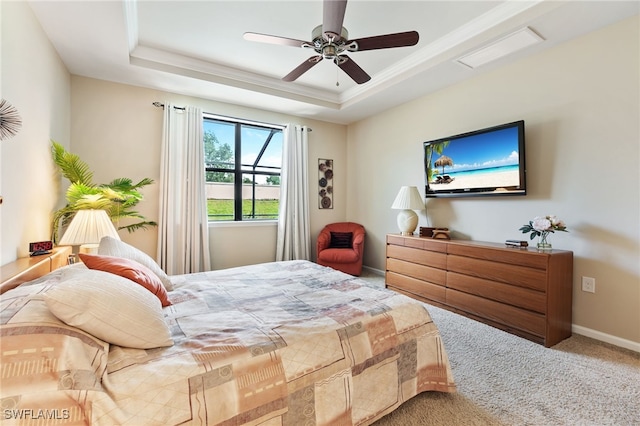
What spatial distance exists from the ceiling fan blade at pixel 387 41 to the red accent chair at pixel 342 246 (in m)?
2.82

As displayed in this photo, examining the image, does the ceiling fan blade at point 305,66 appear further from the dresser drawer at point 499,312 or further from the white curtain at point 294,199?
the dresser drawer at point 499,312

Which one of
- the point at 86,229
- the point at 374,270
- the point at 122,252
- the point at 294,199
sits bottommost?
the point at 374,270

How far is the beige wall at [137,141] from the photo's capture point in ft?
10.9

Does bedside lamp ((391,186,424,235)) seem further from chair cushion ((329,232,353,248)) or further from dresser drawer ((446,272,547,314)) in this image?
chair cushion ((329,232,353,248))

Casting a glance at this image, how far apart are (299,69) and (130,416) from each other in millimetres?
2608

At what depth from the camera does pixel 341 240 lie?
15.5 feet

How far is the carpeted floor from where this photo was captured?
154 centimetres

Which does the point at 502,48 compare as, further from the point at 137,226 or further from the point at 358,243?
the point at 137,226

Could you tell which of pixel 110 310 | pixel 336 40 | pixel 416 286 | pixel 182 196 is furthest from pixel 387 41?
pixel 182 196

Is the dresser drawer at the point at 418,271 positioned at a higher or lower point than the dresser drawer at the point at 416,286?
higher

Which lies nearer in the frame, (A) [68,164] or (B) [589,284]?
(B) [589,284]

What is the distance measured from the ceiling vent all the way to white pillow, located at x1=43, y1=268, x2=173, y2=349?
3.37m

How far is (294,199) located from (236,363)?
11.9ft

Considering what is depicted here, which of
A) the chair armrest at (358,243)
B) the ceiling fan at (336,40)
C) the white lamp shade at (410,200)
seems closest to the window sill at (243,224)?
the chair armrest at (358,243)
